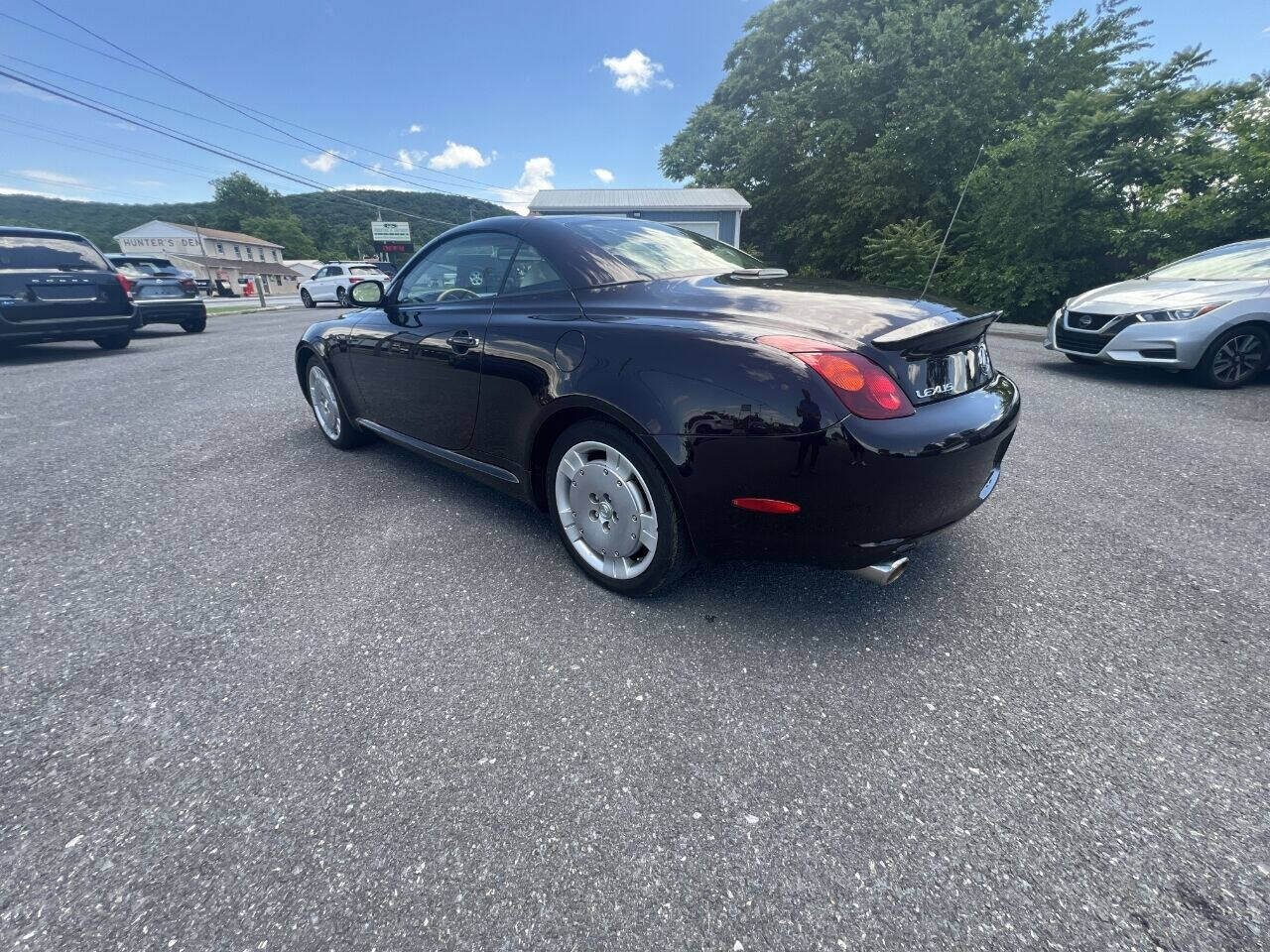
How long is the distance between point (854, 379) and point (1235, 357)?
237 inches

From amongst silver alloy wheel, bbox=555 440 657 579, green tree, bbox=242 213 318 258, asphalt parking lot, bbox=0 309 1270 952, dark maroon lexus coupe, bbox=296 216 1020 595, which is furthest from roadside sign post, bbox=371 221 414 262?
silver alloy wheel, bbox=555 440 657 579

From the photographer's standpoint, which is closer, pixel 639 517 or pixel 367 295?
pixel 639 517

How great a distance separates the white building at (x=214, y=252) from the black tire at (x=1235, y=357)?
66.7 metres

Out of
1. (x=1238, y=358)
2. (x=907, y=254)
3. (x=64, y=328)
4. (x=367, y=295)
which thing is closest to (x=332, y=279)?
(x=64, y=328)

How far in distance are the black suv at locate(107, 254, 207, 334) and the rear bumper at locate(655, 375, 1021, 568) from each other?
483 inches

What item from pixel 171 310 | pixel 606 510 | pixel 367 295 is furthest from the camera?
pixel 171 310

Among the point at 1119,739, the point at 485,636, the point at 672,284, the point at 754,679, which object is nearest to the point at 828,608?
the point at 754,679

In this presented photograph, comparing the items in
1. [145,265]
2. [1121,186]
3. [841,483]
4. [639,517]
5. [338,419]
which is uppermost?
[1121,186]

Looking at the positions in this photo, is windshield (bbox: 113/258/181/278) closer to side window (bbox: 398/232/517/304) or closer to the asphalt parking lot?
the asphalt parking lot

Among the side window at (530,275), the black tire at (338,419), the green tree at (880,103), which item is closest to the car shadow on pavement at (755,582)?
the side window at (530,275)

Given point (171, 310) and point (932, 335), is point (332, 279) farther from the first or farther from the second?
point (932, 335)

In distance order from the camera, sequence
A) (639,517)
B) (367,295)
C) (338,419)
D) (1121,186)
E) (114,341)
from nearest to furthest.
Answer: (639,517), (367,295), (338,419), (114,341), (1121,186)

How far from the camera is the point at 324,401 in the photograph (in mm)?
3854

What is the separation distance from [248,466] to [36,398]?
12.9ft
